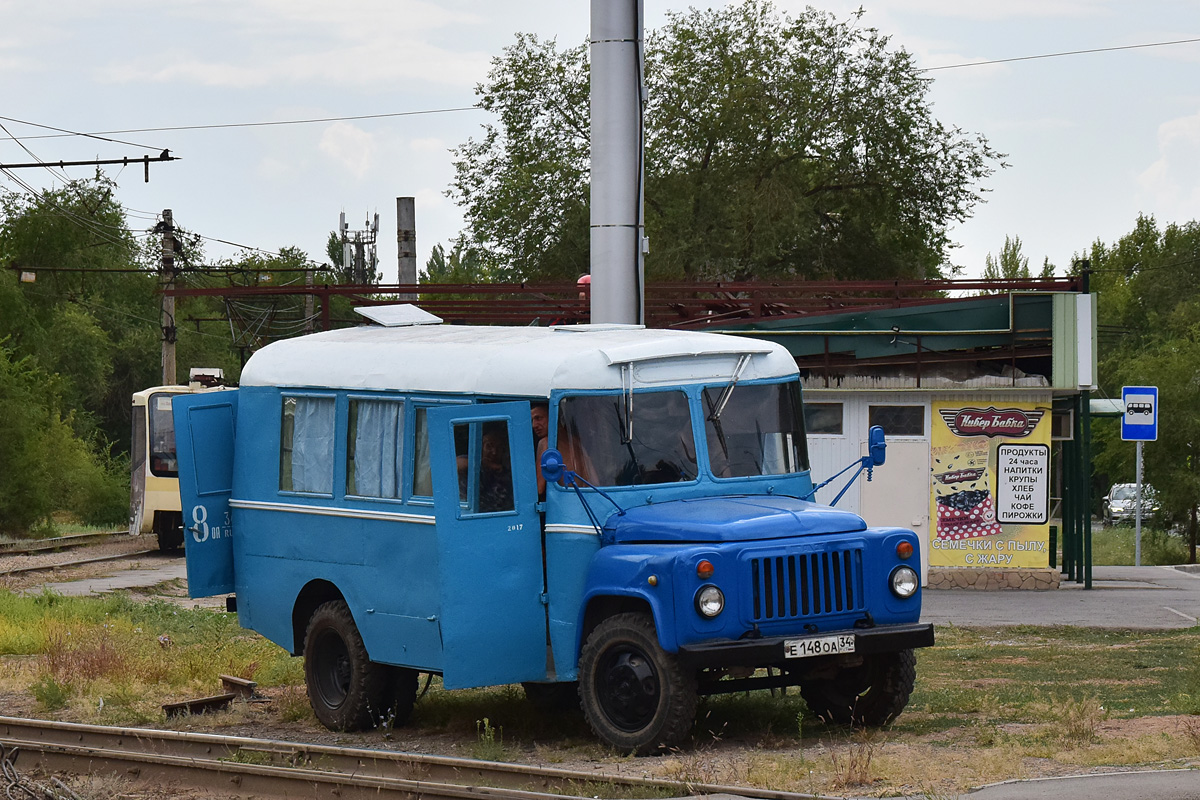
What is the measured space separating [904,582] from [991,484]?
44.1 feet

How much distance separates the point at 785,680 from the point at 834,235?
3935 centimetres

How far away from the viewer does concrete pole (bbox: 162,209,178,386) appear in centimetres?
4191

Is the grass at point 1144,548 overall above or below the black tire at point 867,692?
below

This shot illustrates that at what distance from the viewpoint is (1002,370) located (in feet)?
75.9

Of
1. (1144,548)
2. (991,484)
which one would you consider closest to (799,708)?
(991,484)

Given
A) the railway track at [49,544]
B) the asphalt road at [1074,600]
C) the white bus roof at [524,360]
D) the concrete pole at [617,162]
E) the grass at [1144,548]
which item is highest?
the concrete pole at [617,162]

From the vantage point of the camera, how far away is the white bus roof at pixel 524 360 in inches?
402

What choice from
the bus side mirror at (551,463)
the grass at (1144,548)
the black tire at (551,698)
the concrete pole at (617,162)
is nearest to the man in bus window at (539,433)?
the bus side mirror at (551,463)

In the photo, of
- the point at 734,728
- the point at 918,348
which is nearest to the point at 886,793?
the point at 734,728

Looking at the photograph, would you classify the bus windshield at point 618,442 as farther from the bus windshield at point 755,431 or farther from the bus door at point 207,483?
the bus door at point 207,483

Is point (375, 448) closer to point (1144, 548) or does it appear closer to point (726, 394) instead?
point (726, 394)

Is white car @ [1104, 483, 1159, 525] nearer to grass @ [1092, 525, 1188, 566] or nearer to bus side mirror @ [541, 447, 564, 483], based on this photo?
grass @ [1092, 525, 1188, 566]

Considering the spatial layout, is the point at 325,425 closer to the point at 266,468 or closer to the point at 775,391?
the point at 266,468

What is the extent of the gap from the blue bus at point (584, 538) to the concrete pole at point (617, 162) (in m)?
2.75
